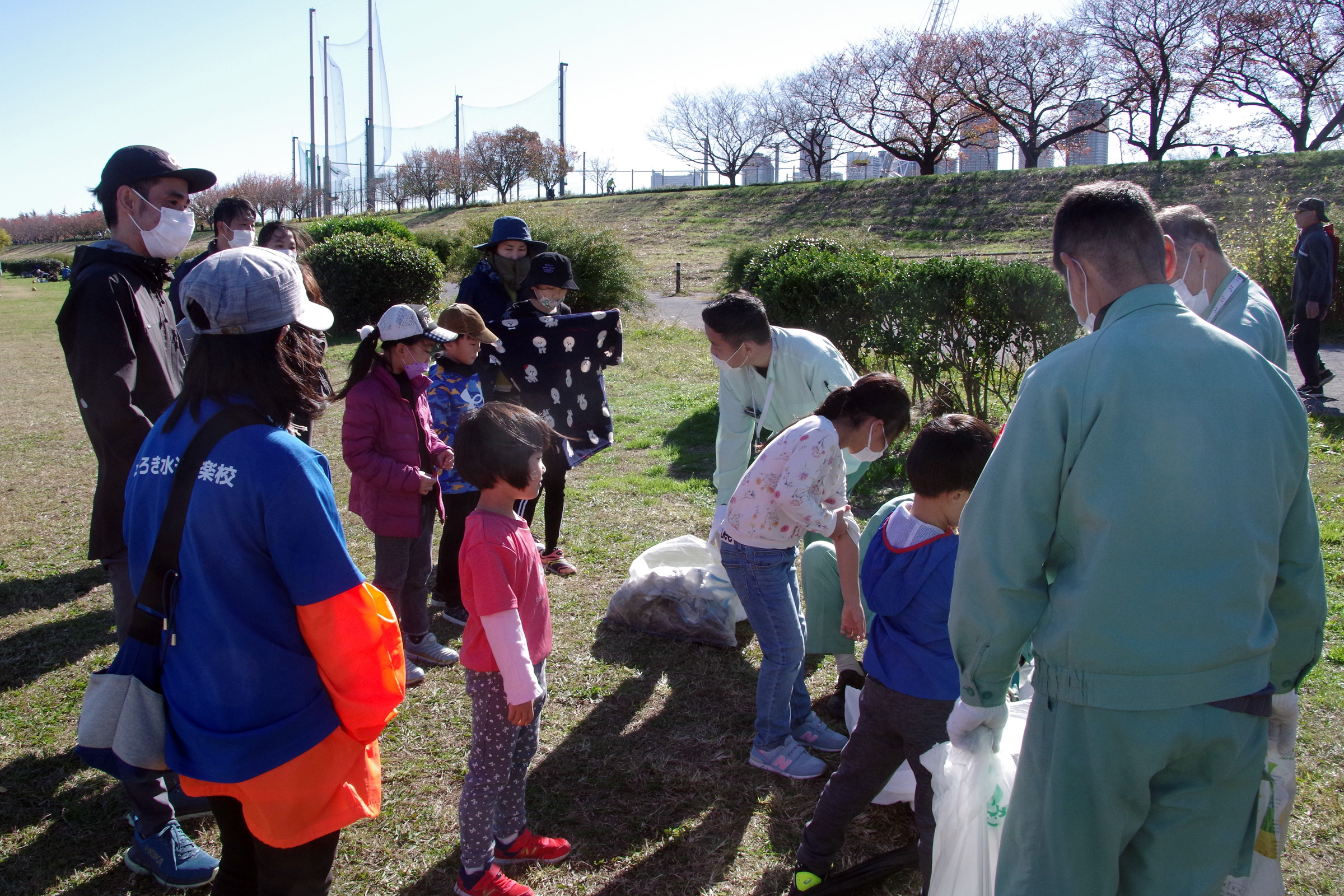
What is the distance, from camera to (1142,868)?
164 centimetres

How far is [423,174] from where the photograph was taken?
56156 mm

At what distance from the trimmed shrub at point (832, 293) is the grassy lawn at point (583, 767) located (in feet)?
9.67

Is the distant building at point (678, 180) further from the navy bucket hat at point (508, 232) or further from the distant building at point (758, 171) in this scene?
the navy bucket hat at point (508, 232)

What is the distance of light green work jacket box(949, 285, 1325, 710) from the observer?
4.95 ft

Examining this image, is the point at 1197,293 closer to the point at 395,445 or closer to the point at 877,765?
the point at 877,765

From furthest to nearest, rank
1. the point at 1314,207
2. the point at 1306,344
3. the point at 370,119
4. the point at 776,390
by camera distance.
Result: 1. the point at 370,119
2. the point at 1306,344
3. the point at 1314,207
4. the point at 776,390

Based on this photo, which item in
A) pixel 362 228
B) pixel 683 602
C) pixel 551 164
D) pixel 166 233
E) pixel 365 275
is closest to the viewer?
pixel 166 233

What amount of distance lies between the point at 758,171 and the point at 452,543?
57.4 meters

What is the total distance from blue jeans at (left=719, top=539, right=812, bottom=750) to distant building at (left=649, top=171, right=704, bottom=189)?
55383mm

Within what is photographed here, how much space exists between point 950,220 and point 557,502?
29.6 meters

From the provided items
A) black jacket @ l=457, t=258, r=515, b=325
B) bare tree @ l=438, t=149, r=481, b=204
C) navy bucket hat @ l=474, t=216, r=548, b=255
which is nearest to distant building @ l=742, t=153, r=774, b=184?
bare tree @ l=438, t=149, r=481, b=204

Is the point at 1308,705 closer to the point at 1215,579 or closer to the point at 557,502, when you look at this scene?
the point at 1215,579

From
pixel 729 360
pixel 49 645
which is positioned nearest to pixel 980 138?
pixel 729 360

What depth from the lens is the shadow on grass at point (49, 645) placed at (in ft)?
12.9
